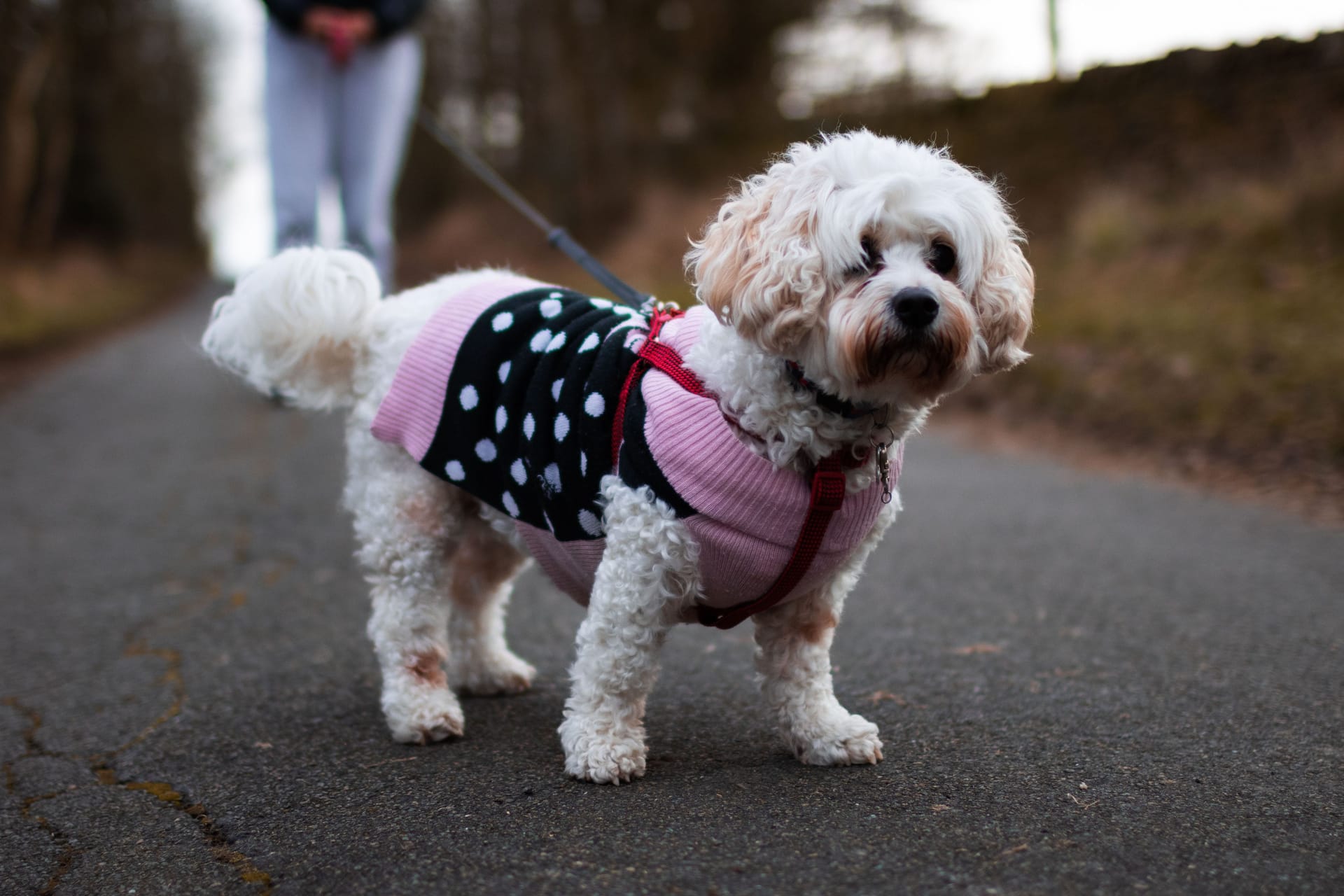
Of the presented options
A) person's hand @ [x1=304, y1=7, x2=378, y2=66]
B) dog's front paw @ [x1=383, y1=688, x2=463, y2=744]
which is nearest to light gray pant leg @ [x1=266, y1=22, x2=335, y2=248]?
person's hand @ [x1=304, y1=7, x2=378, y2=66]

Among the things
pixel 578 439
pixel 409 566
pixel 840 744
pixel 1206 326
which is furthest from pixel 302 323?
pixel 1206 326

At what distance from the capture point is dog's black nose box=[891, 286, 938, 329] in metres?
2.19

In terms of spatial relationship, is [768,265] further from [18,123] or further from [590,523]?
[18,123]

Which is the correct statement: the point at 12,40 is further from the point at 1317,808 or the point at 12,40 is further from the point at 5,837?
the point at 1317,808

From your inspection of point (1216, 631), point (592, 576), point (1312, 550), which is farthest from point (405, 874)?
point (1312, 550)

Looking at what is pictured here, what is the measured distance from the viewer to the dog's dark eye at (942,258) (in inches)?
91.2

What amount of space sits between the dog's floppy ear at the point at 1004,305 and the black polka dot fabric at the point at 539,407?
81 centimetres

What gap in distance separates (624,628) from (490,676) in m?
0.90

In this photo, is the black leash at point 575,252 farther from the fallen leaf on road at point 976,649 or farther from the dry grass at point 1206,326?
the dry grass at point 1206,326

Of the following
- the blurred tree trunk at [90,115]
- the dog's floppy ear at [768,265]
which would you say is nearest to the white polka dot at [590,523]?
the dog's floppy ear at [768,265]

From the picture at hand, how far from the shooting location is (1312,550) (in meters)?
4.32

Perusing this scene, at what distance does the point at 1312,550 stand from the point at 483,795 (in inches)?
139

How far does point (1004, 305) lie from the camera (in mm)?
2324

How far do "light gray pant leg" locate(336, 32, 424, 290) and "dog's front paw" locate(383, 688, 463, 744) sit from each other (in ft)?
9.45
